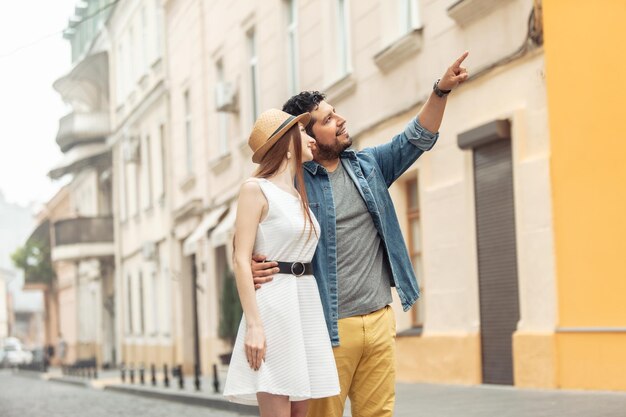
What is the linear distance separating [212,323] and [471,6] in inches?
575

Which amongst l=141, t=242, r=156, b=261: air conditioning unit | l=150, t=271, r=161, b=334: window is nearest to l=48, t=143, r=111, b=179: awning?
A: l=150, t=271, r=161, b=334: window

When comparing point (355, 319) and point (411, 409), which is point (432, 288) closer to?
point (411, 409)

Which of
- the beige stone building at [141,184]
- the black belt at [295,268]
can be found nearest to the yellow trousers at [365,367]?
the black belt at [295,268]

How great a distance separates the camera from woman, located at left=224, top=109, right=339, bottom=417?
4.77m

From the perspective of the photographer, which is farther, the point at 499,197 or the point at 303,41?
the point at 303,41

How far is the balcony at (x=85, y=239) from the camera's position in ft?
134

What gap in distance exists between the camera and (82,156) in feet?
140

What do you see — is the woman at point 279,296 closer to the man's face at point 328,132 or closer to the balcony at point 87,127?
the man's face at point 328,132

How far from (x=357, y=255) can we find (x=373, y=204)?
0.21 meters

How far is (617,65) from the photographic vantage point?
11438mm

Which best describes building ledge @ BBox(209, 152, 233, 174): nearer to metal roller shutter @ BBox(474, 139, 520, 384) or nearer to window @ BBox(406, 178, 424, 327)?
window @ BBox(406, 178, 424, 327)

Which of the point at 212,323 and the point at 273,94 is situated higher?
the point at 273,94

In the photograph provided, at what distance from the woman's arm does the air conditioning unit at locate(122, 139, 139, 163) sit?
1249 inches

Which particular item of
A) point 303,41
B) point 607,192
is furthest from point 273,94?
point 607,192
